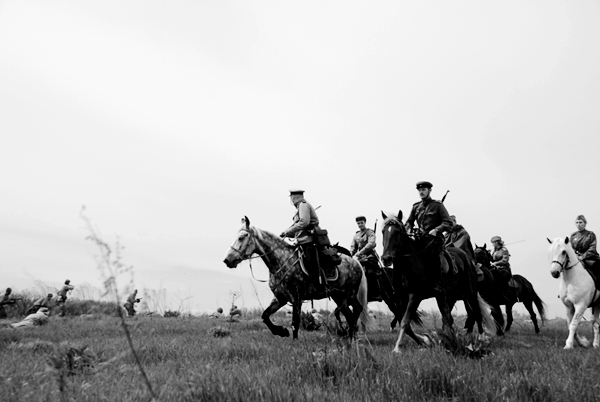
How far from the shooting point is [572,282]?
424 inches

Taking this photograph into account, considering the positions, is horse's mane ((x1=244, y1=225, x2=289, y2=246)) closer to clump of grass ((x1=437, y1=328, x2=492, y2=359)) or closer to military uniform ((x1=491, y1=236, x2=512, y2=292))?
clump of grass ((x1=437, y1=328, x2=492, y2=359))

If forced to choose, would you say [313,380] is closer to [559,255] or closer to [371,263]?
[559,255]

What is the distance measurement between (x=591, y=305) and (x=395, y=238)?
6.24 m

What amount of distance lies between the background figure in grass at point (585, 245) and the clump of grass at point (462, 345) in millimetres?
7044

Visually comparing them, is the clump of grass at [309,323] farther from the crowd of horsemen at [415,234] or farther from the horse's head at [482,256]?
the horse's head at [482,256]

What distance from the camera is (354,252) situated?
14477mm

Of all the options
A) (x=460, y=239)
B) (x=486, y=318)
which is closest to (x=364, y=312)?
(x=486, y=318)

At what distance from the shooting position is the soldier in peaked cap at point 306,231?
400 inches

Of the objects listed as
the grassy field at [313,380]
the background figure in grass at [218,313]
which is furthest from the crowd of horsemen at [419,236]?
the background figure in grass at [218,313]

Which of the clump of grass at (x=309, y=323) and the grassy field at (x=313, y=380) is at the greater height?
the clump of grass at (x=309, y=323)

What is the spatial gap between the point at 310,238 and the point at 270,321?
204 centimetres

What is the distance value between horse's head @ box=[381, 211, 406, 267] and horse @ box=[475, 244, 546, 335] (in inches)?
252

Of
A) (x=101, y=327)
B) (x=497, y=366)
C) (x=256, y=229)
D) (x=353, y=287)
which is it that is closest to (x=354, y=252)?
(x=353, y=287)

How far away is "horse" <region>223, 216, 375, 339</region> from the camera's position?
33.7 feet
